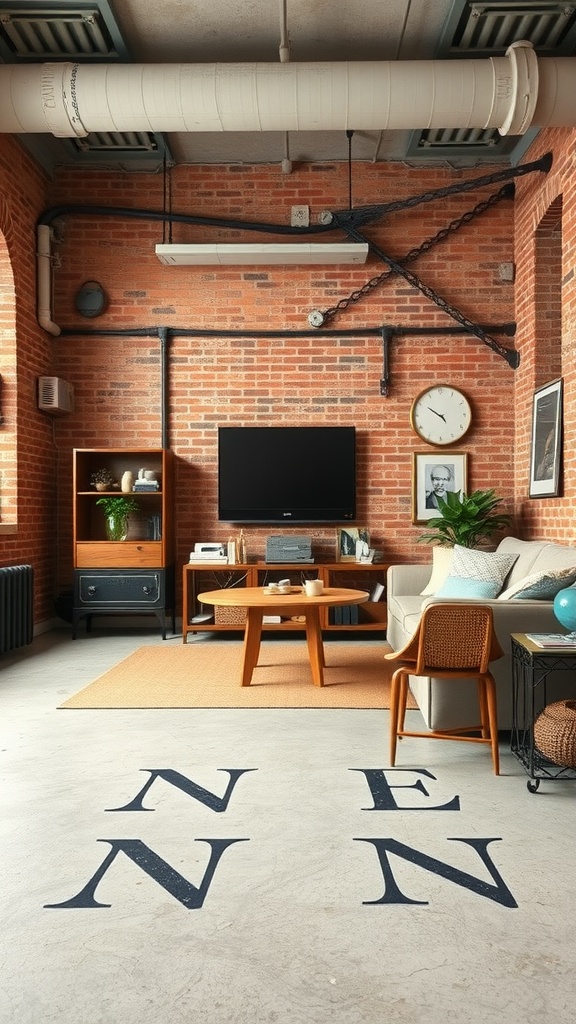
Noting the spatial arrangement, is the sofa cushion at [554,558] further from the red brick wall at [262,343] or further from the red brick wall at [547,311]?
the red brick wall at [262,343]

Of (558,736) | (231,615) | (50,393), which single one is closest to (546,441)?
(231,615)

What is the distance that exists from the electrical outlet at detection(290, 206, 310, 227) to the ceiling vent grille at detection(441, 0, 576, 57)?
1958 millimetres

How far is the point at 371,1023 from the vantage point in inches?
66.4

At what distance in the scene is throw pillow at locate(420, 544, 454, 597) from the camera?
18.8 feet

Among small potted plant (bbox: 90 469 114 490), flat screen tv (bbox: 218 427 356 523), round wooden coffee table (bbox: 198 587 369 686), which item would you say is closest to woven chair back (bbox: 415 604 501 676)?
round wooden coffee table (bbox: 198 587 369 686)

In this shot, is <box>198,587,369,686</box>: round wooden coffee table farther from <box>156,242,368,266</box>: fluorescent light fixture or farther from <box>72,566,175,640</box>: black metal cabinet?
<box>156,242,368,266</box>: fluorescent light fixture

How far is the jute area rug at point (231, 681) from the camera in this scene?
4.50m

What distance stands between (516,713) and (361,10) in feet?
14.5

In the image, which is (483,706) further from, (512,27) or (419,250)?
(419,250)

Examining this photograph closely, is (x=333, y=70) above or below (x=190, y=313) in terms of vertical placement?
above

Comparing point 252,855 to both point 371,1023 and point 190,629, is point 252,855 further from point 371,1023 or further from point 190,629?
point 190,629

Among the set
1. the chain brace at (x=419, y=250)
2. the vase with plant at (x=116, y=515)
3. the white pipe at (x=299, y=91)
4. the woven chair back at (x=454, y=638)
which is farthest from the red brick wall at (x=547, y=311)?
the vase with plant at (x=116, y=515)

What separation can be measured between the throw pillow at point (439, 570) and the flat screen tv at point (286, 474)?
1190mm

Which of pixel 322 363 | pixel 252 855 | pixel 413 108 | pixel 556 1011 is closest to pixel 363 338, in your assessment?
pixel 322 363
